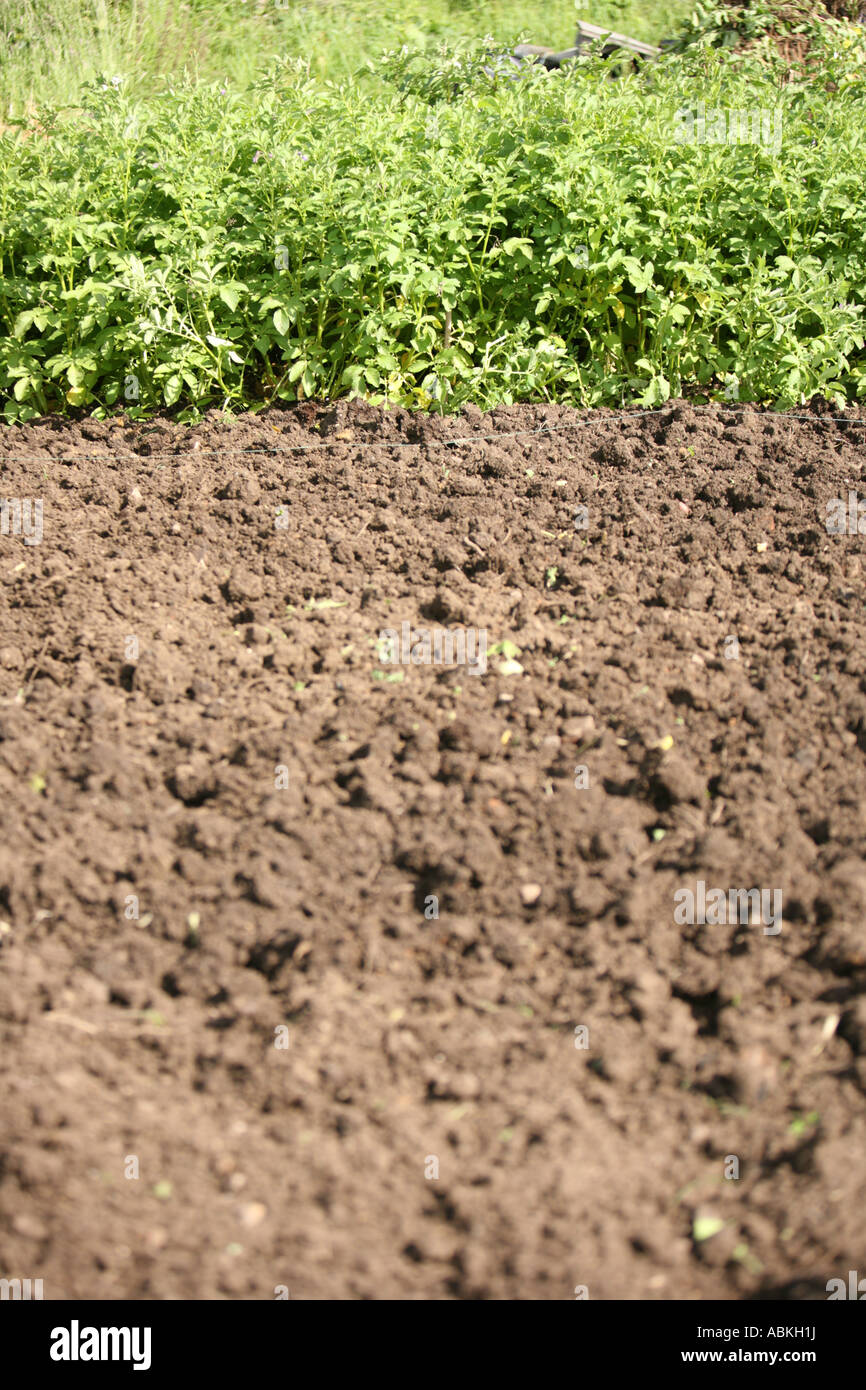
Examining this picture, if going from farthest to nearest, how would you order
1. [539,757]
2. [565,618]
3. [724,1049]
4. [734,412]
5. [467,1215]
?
[734,412] → [565,618] → [539,757] → [724,1049] → [467,1215]

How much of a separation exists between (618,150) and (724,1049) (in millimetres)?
4085

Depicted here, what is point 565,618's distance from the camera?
3.35 metres

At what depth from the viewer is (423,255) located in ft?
14.4

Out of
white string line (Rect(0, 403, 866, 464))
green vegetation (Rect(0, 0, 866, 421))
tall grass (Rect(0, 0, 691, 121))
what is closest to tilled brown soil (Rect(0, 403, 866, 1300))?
white string line (Rect(0, 403, 866, 464))

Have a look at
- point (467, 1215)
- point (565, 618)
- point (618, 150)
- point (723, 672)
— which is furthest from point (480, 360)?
point (467, 1215)

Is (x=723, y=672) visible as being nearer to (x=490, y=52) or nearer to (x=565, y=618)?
(x=565, y=618)

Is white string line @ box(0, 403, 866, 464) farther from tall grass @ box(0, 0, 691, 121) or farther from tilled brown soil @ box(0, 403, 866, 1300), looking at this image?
tall grass @ box(0, 0, 691, 121)

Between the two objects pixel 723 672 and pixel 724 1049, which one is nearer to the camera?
pixel 724 1049

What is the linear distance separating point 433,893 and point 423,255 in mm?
3020

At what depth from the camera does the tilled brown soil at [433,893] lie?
1929 millimetres

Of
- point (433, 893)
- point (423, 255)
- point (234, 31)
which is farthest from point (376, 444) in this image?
point (234, 31)

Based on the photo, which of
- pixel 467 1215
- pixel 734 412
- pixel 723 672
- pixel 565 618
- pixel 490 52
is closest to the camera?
pixel 467 1215

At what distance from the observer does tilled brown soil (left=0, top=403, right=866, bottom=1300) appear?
1.93 meters

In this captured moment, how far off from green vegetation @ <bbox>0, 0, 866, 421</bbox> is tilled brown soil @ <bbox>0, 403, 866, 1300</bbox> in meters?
0.83
